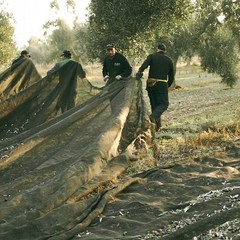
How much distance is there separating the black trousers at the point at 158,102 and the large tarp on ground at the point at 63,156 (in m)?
1.81

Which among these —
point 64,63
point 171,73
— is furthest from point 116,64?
point 171,73

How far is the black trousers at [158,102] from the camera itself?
1145cm

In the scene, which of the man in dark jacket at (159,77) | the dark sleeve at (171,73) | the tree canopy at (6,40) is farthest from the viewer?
the tree canopy at (6,40)

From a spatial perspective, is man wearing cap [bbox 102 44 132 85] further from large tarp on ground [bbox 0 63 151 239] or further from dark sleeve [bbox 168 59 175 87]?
large tarp on ground [bbox 0 63 151 239]

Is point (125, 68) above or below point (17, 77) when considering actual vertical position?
above

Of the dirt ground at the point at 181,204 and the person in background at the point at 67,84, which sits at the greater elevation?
the person in background at the point at 67,84

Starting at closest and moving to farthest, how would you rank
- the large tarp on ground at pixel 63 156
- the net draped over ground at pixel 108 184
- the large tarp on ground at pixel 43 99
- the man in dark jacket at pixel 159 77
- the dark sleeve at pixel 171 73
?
the net draped over ground at pixel 108 184 → the large tarp on ground at pixel 63 156 → the large tarp on ground at pixel 43 99 → the man in dark jacket at pixel 159 77 → the dark sleeve at pixel 171 73

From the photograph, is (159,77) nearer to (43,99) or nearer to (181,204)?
(43,99)

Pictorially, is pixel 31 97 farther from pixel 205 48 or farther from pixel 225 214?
pixel 205 48

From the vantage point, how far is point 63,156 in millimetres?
7613

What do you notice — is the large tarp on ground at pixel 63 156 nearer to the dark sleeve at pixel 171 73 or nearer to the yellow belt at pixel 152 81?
the yellow belt at pixel 152 81

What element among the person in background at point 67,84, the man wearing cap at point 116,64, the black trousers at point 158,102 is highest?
the man wearing cap at point 116,64

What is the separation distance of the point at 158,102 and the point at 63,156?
4634 millimetres

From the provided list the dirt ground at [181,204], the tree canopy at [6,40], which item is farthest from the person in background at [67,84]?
the tree canopy at [6,40]
